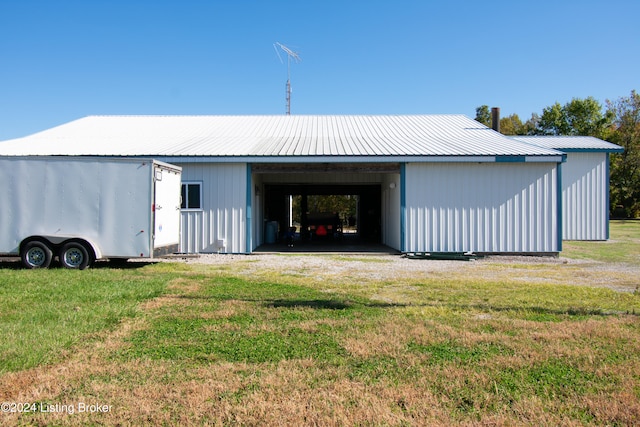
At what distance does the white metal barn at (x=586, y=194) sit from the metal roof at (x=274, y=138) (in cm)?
425

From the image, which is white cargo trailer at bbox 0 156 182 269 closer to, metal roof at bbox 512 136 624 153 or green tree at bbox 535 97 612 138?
metal roof at bbox 512 136 624 153

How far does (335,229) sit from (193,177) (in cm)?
874

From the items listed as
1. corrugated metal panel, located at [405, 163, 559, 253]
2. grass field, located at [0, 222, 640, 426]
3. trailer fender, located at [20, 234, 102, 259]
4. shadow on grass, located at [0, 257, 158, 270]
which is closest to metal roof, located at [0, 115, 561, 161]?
corrugated metal panel, located at [405, 163, 559, 253]

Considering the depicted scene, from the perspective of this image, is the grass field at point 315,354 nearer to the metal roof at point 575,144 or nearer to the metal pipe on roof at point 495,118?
the metal roof at point 575,144

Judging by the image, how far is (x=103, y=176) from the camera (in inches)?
442

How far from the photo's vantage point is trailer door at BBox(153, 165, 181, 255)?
38.1 feet

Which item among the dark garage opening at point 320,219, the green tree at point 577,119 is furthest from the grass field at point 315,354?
the green tree at point 577,119

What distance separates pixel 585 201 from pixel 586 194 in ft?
1.07

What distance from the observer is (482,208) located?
53.0 ft

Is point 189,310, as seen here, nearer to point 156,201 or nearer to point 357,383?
point 357,383

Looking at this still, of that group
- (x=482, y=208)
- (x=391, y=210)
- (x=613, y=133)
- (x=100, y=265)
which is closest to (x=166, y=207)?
(x=100, y=265)

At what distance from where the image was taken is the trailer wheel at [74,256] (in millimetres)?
11203

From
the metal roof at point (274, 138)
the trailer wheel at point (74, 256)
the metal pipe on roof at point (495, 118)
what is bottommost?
the trailer wheel at point (74, 256)

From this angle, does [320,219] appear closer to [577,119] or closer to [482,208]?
[482,208]
